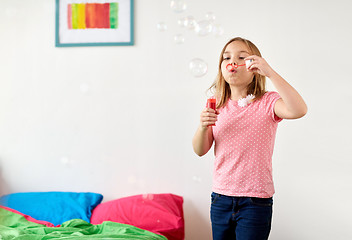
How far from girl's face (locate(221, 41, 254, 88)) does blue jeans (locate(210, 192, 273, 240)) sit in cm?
42

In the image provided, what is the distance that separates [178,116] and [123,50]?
21.4 inches

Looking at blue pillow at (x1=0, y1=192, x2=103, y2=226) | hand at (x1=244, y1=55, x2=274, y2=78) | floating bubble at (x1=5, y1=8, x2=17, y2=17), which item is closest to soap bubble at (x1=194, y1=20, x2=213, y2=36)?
hand at (x1=244, y1=55, x2=274, y2=78)

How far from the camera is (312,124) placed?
2.27m

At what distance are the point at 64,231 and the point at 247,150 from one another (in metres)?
0.92

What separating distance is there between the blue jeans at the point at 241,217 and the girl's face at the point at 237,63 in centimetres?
42

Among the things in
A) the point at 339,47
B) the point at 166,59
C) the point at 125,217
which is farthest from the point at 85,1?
the point at 339,47

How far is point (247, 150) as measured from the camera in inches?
54.3

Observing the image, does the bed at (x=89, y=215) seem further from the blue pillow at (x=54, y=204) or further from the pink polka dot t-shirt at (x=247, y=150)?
the pink polka dot t-shirt at (x=247, y=150)

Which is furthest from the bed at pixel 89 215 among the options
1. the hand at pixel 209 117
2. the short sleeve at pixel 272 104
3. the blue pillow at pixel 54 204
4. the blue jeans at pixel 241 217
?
the short sleeve at pixel 272 104

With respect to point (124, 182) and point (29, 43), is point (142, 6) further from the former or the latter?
point (124, 182)

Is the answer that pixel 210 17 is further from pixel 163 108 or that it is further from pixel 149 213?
pixel 149 213

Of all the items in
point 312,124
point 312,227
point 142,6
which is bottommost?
point 312,227

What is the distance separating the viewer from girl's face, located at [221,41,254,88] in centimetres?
143

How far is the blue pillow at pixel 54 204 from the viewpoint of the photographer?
2182 millimetres
